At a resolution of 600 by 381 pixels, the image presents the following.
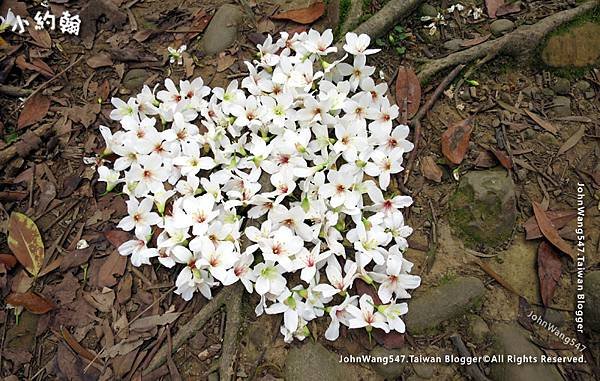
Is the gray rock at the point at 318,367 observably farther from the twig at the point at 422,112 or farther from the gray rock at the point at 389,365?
the twig at the point at 422,112

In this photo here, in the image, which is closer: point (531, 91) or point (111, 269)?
point (111, 269)

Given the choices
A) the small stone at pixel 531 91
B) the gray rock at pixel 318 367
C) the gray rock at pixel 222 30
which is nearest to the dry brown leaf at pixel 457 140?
the small stone at pixel 531 91

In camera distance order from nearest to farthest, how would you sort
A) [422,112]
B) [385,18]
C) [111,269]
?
1. [111,269]
2. [422,112]
3. [385,18]

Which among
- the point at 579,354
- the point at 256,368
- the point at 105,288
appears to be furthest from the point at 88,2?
the point at 579,354

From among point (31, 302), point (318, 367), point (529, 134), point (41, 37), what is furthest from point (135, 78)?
point (529, 134)

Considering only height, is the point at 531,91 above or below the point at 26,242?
above

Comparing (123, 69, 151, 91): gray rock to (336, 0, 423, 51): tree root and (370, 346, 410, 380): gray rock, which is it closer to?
(336, 0, 423, 51): tree root

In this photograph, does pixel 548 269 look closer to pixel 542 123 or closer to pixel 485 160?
pixel 485 160

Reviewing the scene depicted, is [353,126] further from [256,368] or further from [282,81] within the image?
[256,368]
